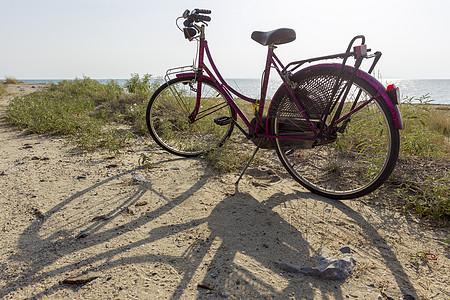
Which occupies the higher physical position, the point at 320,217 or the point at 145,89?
the point at 145,89

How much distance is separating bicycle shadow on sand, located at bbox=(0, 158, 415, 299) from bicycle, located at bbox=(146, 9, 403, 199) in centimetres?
57

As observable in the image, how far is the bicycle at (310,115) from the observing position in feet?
7.93

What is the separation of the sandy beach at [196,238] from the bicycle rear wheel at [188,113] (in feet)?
2.19

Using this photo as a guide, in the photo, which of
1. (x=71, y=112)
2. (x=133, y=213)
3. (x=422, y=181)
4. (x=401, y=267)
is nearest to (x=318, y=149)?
(x=422, y=181)

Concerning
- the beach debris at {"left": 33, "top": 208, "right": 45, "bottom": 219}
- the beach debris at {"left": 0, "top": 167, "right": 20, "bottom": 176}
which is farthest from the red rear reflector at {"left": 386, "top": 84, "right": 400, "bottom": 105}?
the beach debris at {"left": 0, "top": 167, "right": 20, "bottom": 176}

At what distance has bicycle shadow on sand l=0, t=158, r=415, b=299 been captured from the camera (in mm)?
1734

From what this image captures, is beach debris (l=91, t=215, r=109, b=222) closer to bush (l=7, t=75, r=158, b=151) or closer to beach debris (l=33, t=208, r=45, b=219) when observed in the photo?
beach debris (l=33, t=208, r=45, b=219)

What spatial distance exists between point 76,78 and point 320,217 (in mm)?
12458

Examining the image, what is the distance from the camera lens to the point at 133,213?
8.36 feet

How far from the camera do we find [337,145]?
12.4 feet

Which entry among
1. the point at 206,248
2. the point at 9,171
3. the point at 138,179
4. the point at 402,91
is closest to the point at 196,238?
the point at 206,248

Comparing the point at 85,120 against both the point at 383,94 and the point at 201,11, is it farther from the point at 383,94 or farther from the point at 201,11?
the point at 383,94

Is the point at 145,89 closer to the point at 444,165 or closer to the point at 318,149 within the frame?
the point at 318,149

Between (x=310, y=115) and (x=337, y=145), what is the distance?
4.06 ft
